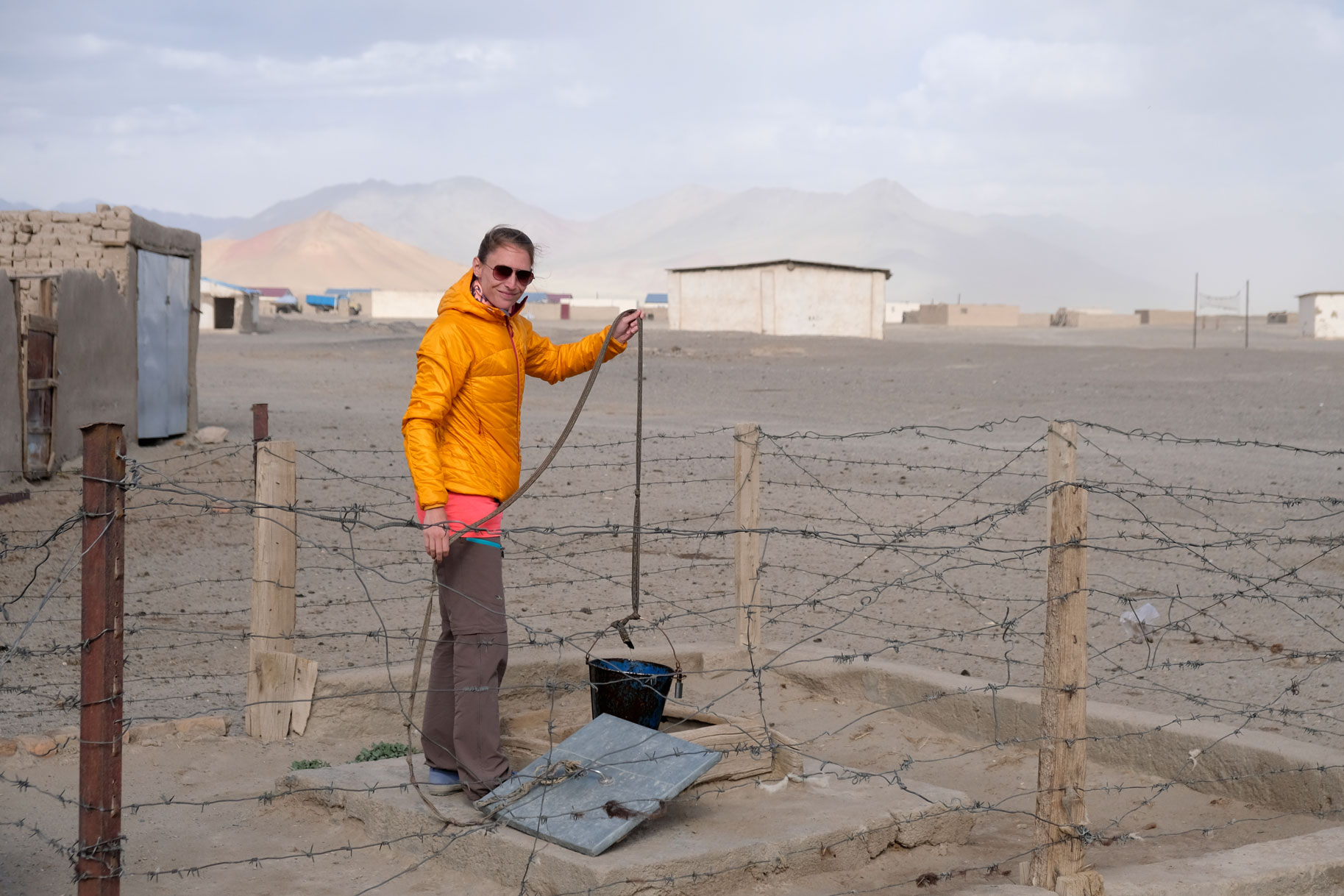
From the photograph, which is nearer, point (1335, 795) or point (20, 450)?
point (1335, 795)

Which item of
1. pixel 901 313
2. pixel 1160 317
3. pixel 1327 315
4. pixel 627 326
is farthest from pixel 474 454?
pixel 901 313

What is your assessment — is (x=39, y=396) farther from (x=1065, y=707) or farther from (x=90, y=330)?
(x=1065, y=707)

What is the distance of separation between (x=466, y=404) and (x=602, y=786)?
4.40 ft

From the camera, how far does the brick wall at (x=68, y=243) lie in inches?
504

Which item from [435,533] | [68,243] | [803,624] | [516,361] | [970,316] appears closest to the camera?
[435,533]

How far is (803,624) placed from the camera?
662cm

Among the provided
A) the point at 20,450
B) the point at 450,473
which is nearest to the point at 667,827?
the point at 450,473

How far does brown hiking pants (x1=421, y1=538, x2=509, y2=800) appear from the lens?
13.0 ft

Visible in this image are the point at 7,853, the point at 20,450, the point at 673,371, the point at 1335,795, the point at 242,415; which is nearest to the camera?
the point at 7,853

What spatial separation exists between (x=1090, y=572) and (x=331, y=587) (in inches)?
194

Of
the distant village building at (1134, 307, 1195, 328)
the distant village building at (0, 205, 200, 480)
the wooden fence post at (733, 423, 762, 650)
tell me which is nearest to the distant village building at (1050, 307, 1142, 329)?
the distant village building at (1134, 307, 1195, 328)

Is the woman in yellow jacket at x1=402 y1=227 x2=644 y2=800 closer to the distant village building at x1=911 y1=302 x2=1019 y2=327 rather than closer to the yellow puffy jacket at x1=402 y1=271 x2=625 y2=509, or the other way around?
the yellow puffy jacket at x1=402 y1=271 x2=625 y2=509

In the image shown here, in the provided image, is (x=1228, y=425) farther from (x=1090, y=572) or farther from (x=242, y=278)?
(x=242, y=278)

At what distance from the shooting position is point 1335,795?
4.52 metres
